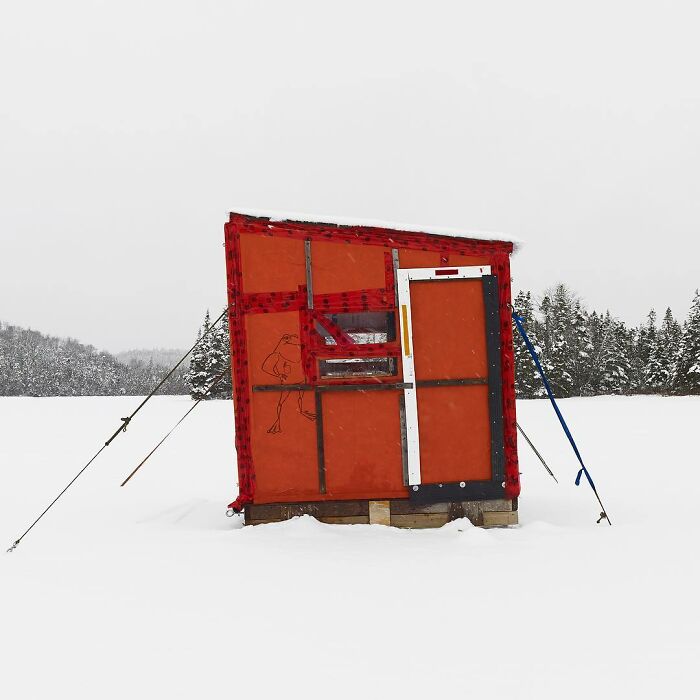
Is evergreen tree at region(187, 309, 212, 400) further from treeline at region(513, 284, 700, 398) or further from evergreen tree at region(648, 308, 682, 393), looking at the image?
evergreen tree at region(648, 308, 682, 393)

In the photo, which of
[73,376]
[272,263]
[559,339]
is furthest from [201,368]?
[73,376]

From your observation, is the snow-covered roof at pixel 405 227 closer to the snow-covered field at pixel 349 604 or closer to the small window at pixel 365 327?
the small window at pixel 365 327

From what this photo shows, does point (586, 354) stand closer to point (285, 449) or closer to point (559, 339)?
point (559, 339)

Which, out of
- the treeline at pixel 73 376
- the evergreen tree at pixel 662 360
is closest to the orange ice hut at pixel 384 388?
the evergreen tree at pixel 662 360

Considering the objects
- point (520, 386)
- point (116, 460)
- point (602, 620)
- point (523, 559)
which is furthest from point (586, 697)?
point (520, 386)

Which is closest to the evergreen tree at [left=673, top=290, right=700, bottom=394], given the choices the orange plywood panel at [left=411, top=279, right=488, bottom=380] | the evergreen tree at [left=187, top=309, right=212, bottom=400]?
the evergreen tree at [left=187, top=309, right=212, bottom=400]

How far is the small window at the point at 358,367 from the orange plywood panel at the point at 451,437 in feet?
1.53

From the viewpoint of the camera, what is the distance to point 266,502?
640 centimetres

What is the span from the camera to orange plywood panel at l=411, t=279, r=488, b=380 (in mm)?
6406

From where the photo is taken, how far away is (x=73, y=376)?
308ft

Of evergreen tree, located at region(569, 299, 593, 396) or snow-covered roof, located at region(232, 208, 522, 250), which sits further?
evergreen tree, located at region(569, 299, 593, 396)

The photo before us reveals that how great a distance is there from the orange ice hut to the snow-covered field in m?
0.38

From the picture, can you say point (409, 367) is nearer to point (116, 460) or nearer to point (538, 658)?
point (538, 658)

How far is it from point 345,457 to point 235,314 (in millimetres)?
2012
